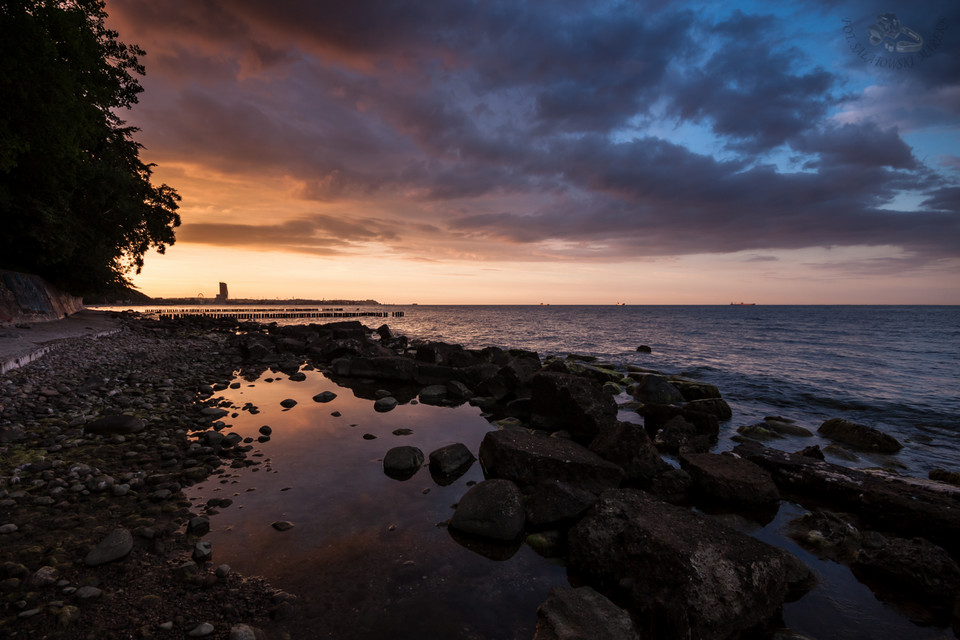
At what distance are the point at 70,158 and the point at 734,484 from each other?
3094cm

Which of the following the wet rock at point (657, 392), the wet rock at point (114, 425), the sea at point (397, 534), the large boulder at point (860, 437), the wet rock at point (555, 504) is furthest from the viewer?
the wet rock at point (657, 392)

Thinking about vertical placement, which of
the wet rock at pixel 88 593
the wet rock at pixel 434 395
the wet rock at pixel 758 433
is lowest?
the wet rock at pixel 758 433

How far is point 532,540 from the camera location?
5.34m

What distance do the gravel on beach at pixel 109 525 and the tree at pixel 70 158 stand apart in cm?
1334

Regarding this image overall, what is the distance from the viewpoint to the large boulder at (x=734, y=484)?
683cm

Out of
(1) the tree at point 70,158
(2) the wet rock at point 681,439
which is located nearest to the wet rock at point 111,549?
(2) the wet rock at point 681,439

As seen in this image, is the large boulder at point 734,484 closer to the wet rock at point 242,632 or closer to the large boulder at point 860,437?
A: the large boulder at point 860,437

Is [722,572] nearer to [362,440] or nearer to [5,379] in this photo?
[362,440]

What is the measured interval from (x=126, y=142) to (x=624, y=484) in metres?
42.7

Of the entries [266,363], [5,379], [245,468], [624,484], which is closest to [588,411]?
[624,484]

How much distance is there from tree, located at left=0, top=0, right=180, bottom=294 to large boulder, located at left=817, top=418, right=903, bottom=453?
3065 cm

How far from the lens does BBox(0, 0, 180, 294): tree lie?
15547mm

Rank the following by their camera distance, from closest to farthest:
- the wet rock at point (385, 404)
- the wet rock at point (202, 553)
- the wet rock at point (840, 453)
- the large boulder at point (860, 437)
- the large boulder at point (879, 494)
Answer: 1. the wet rock at point (202, 553)
2. the large boulder at point (879, 494)
3. the wet rock at point (840, 453)
4. the large boulder at point (860, 437)
5. the wet rock at point (385, 404)

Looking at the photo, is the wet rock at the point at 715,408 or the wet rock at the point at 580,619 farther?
the wet rock at the point at 715,408
